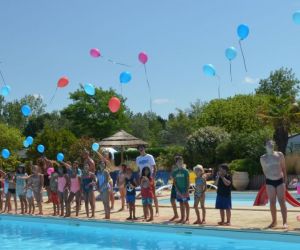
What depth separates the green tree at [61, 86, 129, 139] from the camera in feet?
195

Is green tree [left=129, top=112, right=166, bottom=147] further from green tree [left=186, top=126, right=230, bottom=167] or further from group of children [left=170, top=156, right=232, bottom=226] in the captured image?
group of children [left=170, top=156, right=232, bottom=226]

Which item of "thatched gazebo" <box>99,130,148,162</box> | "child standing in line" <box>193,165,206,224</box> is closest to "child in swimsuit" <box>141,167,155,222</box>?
"child standing in line" <box>193,165,206,224</box>

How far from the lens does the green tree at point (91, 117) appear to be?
59.4 metres

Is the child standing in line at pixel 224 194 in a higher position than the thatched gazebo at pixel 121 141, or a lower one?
lower

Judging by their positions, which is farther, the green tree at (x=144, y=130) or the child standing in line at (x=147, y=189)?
the green tree at (x=144, y=130)

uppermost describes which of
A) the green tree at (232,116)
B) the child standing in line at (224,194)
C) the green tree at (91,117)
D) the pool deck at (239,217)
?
the green tree at (91,117)

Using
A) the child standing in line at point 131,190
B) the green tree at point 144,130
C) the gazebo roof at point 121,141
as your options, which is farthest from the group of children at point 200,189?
the green tree at point 144,130

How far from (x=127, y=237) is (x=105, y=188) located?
194 cm

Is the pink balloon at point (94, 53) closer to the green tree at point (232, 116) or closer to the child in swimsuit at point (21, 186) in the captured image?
the child in swimsuit at point (21, 186)

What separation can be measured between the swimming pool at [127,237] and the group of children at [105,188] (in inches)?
20.5

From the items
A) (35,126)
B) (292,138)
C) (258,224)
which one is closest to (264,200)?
(258,224)

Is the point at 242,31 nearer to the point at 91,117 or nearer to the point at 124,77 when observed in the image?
the point at 124,77

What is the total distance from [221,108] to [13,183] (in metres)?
25.8

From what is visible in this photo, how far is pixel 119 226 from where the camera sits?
11.8m
